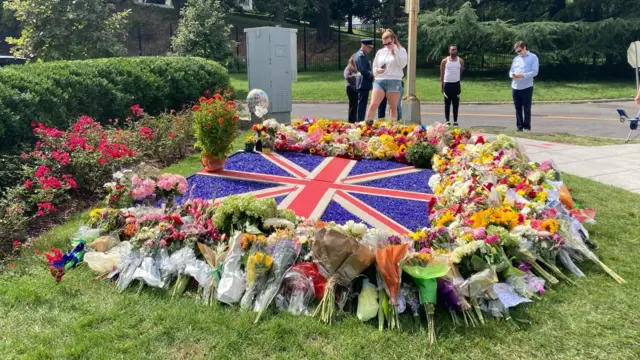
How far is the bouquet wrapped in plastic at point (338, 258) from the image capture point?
10.6 feet

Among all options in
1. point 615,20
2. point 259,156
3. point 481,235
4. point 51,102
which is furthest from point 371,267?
point 615,20

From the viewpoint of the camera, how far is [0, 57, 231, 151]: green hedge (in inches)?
234

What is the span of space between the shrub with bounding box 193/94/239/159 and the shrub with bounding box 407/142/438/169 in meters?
2.44

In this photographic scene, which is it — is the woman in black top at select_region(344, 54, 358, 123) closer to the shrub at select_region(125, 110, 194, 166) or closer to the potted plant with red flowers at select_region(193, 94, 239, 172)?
the shrub at select_region(125, 110, 194, 166)

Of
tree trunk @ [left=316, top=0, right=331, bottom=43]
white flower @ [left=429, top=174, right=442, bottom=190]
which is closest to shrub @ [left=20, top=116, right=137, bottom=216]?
white flower @ [left=429, top=174, right=442, bottom=190]

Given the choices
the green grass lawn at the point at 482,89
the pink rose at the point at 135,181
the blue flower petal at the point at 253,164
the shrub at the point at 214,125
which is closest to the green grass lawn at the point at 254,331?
the pink rose at the point at 135,181

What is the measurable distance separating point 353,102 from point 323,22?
22.2 meters

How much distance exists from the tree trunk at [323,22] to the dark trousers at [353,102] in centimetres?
2162

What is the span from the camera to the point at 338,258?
324 centimetres

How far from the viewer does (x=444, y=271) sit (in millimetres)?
3176

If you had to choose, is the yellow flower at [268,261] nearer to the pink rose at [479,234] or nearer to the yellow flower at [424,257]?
the yellow flower at [424,257]

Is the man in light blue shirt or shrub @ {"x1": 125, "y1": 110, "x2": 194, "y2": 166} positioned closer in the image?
shrub @ {"x1": 125, "y1": 110, "x2": 194, "y2": 166}

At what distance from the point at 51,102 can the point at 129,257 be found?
3.99 meters

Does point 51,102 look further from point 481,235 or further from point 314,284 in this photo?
point 481,235
